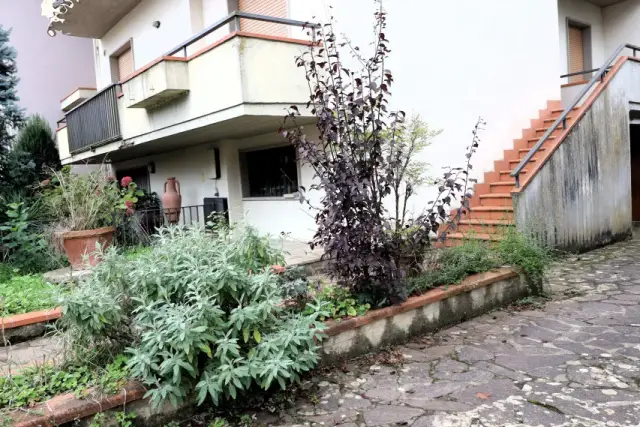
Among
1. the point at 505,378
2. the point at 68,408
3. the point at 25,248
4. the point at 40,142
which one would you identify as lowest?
the point at 505,378

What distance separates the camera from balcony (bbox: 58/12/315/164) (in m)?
6.19

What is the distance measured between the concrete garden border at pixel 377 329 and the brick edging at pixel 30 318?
6.71 ft

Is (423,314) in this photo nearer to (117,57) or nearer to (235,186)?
(235,186)

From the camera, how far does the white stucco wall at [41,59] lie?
15625mm

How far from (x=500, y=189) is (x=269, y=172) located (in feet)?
14.7

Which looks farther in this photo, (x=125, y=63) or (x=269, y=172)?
(x=125, y=63)

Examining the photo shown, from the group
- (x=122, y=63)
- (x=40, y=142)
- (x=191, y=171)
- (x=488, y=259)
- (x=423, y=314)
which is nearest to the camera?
(x=423, y=314)

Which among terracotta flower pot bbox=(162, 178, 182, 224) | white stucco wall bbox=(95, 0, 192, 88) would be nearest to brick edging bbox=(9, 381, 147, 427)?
terracotta flower pot bbox=(162, 178, 182, 224)

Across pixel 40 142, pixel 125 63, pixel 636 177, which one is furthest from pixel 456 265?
pixel 40 142

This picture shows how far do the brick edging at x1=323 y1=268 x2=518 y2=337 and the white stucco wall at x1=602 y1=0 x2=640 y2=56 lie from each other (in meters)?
10.9

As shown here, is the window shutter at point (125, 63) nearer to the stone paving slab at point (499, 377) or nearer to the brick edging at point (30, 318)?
the brick edging at point (30, 318)

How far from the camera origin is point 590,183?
7723 millimetres

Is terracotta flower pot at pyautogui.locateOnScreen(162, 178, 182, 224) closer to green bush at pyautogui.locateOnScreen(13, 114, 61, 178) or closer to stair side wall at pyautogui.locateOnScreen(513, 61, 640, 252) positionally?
green bush at pyautogui.locateOnScreen(13, 114, 61, 178)

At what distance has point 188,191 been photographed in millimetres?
11375
